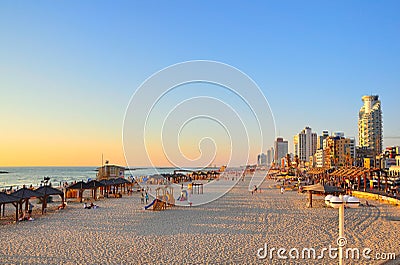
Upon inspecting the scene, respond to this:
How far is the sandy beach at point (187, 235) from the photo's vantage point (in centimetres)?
881

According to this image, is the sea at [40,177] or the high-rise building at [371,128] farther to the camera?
the high-rise building at [371,128]

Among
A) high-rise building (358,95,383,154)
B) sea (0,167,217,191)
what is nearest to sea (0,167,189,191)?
sea (0,167,217,191)

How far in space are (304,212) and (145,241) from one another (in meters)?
8.72

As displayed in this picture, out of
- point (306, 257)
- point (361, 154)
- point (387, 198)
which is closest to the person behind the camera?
point (306, 257)

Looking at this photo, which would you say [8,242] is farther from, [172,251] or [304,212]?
[304,212]

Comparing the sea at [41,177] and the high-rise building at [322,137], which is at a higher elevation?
the high-rise building at [322,137]

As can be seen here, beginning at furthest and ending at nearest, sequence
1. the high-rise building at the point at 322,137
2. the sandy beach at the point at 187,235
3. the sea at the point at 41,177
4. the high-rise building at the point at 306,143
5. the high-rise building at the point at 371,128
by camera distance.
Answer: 1. the high-rise building at the point at 306,143
2. the high-rise building at the point at 322,137
3. the high-rise building at the point at 371,128
4. the sea at the point at 41,177
5. the sandy beach at the point at 187,235

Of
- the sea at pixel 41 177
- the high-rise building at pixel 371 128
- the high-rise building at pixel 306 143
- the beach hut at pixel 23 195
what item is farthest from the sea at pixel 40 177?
the high-rise building at pixel 306 143

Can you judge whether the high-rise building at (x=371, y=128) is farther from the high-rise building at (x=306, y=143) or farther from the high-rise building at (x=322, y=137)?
the high-rise building at (x=306, y=143)

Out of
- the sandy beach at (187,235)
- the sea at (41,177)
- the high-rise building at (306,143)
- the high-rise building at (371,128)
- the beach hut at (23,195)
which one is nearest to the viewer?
the sandy beach at (187,235)

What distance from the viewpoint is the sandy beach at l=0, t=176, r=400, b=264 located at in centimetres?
881

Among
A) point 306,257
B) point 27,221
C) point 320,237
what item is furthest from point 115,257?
point 27,221

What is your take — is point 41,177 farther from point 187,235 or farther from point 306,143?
point 306,143

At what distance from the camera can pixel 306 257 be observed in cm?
866
